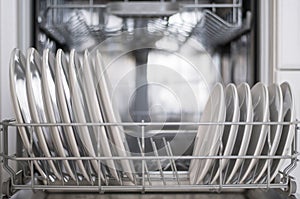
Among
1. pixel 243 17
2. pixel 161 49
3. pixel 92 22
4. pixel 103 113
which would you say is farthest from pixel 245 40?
pixel 103 113

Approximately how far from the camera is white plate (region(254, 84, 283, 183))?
29.5 inches

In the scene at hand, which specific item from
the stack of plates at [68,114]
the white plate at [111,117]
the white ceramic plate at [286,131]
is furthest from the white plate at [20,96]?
the white ceramic plate at [286,131]

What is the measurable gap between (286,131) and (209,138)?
4.5 inches

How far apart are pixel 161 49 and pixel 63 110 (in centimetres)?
67

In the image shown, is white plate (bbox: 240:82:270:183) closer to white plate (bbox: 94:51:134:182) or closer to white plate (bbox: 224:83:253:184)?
white plate (bbox: 224:83:253:184)

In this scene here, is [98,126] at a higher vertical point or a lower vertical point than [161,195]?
higher

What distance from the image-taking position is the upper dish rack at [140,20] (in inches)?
50.1

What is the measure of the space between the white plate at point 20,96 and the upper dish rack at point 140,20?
422 millimetres

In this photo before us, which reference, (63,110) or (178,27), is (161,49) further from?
(63,110)

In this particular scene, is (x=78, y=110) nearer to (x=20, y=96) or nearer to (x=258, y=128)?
(x=20, y=96)

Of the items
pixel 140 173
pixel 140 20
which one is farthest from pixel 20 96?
pixel 140 20

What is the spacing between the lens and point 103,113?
0.76m

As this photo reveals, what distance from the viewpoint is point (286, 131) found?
787 millimetres

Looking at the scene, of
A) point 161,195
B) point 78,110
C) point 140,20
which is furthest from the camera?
point 140,20
